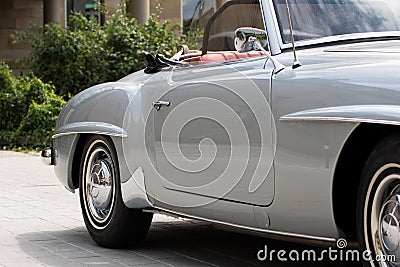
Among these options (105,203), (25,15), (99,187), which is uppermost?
(25,15)

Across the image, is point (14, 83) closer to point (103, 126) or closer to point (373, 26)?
point (103, 126)

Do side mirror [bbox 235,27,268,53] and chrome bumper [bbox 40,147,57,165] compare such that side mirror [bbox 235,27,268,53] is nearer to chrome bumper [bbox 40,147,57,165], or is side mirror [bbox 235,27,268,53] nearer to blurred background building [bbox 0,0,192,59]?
chrome bumper [bbox 40,147,57,165]

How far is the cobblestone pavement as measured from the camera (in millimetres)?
5629

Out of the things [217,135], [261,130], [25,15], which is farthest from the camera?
[25,15]

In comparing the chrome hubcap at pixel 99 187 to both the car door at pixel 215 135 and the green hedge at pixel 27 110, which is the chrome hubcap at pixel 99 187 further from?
the green hedge at pixel 27 110

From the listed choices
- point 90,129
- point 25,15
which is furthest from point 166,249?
point 25,15

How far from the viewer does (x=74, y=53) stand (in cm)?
1659

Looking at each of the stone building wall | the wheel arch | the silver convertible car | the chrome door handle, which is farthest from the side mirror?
the stone building wall

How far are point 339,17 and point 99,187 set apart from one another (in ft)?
7.35

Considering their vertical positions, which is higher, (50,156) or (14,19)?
(14,19)

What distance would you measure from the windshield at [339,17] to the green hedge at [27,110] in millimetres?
10679

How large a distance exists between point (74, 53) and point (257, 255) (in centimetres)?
1138

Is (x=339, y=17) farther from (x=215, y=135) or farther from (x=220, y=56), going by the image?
(x=220, y=56)

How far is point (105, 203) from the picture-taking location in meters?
6.14
